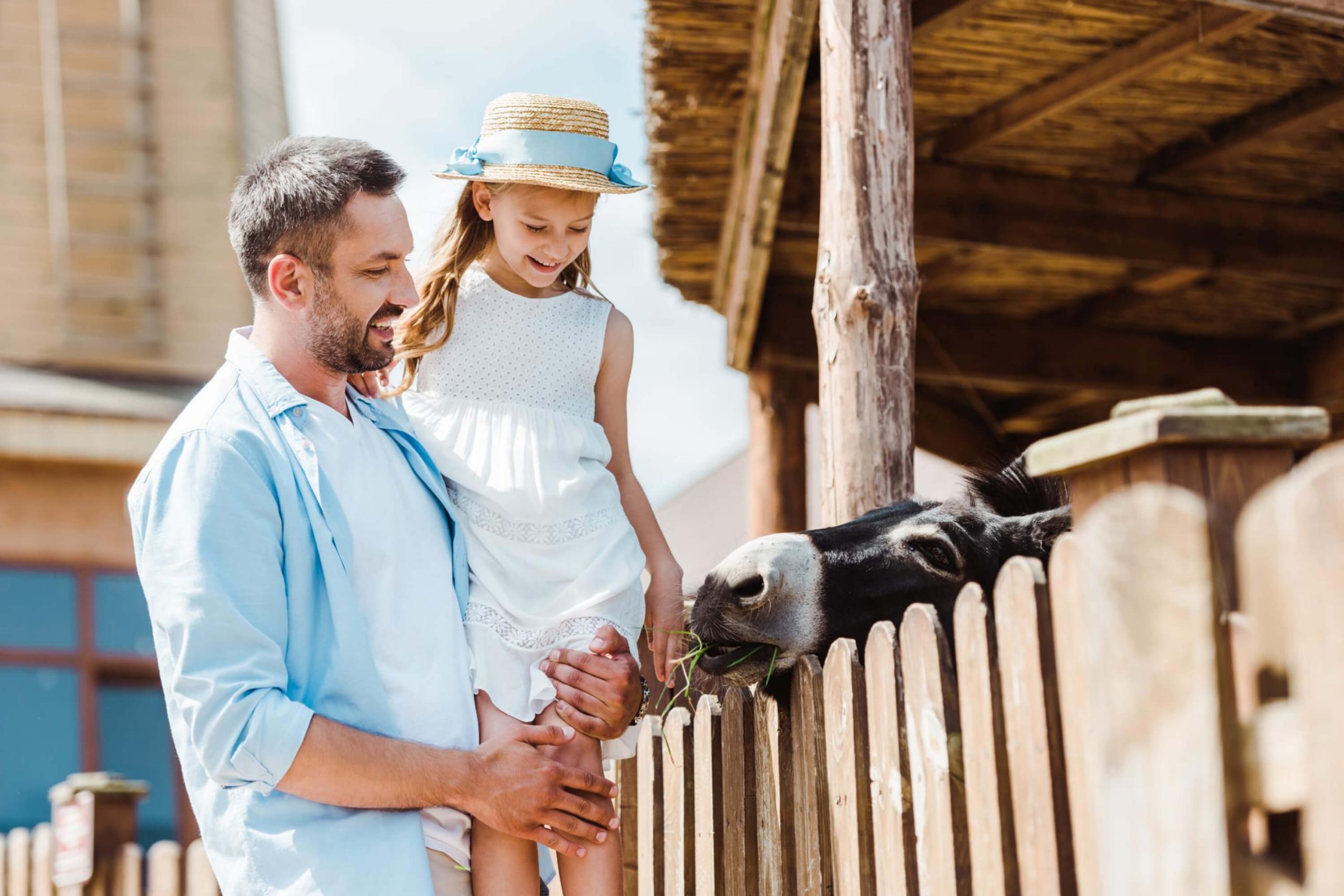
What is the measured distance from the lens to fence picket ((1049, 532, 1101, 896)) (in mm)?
1649

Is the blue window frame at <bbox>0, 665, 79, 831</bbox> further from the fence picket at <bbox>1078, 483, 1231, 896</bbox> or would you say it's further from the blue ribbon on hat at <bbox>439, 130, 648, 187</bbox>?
the fence picket at <bbox>1078, 483, 1231, 896</bbox>

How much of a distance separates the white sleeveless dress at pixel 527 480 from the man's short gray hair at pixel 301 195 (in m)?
0.38

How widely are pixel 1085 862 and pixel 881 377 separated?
179 centimetres

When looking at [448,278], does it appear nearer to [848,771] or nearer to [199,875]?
[848,771]

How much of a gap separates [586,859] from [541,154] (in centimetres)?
128

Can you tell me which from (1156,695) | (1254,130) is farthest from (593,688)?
(1254,130)

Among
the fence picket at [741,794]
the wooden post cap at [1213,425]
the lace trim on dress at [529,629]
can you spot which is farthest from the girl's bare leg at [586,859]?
the wooden post cap at [1213,425]

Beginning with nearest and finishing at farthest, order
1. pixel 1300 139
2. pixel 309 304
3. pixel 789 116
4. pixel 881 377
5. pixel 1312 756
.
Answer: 1. pixel 1312 756
2. pixel 309 304
3. pixel 881 377
4. pixel 789 116
5. pixel 1300 139

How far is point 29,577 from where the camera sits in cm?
906

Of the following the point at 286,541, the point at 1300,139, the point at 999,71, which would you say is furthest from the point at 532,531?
the point at 1300,139

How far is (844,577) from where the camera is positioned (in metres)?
2.63

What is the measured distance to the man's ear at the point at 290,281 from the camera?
2299mm

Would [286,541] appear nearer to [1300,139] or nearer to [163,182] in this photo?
[1300,139]

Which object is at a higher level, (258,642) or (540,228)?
(540,228)
